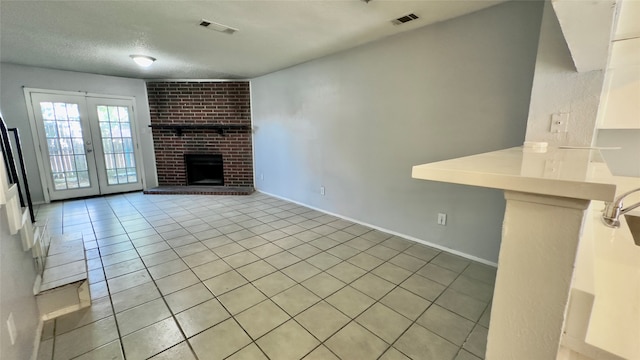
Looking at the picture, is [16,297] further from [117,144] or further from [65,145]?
[117,144]

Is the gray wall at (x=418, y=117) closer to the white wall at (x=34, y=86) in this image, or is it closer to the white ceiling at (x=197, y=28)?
the white ceiling at (x=197, y=28)

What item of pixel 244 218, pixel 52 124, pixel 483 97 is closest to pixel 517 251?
pixel 483 97

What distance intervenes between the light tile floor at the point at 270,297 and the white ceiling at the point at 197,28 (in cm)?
234

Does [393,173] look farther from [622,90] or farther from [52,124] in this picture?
[52,124]

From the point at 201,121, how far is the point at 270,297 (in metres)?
4.70

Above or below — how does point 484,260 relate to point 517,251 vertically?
below

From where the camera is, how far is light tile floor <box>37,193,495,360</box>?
5.00 ft

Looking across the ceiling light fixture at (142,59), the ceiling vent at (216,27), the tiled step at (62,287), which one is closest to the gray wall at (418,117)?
the ceiling vent at (216,27)

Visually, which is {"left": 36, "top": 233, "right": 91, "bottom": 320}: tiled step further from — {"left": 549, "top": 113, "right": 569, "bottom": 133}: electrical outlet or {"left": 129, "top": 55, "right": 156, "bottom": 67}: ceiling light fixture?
{"left": 549, "top": 113, "right": 569, "bottom": 133}: electrical outlet

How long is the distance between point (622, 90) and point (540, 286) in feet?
7.48

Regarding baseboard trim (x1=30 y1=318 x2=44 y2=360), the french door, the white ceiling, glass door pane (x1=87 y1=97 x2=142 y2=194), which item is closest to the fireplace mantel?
glass door pane (x1=87 y1=97 x2=142 y2=194)

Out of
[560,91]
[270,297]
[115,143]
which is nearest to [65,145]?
[115,143]

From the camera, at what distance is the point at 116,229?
3.33 metres

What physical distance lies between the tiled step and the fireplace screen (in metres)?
3.71
